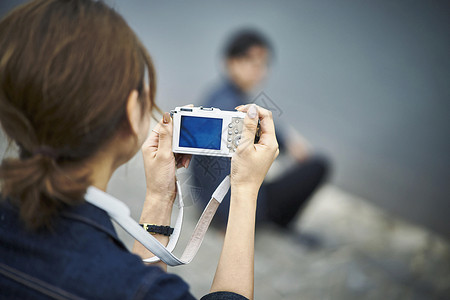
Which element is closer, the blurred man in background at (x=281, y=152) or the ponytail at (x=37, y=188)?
the ponytail at (x=37, y=188)

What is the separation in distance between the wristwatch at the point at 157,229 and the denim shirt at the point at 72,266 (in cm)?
26

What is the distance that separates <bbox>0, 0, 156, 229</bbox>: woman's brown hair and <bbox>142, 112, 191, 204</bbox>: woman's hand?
271 mm

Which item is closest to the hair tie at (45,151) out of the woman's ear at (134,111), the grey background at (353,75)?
the woman's ear at (134,111)

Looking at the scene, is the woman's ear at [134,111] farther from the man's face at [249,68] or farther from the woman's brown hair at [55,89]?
the man's face at [249,68]

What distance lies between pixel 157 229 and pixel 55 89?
0.42 meters

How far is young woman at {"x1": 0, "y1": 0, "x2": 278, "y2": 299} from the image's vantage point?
1.78ft

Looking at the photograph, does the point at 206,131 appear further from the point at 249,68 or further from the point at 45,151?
the point at 249,68

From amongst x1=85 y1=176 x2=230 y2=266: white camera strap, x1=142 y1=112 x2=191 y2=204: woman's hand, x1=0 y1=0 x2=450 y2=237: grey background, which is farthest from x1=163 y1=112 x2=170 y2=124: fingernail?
x1=0 y1=0 x2=450 y2=237: grey background

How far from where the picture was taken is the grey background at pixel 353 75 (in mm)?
2410

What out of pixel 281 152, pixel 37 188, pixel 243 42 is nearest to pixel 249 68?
pixel 243 42

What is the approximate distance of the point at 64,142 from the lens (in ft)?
1.90

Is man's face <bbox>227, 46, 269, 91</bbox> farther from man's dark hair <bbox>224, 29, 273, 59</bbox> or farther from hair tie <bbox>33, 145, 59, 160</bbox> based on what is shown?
hair tie <bbox>33, 145, 59, 160</bbox>

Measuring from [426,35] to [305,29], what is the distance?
71cm

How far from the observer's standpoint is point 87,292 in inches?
21.1
